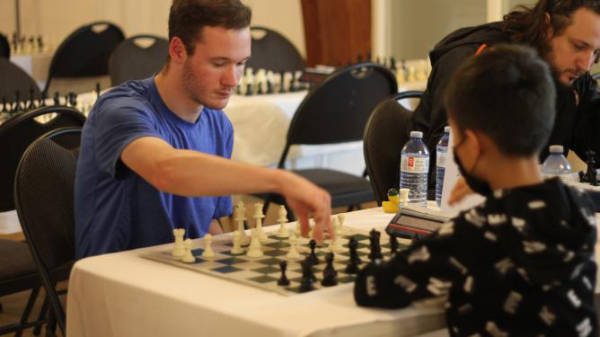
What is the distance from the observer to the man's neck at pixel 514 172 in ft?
5.25

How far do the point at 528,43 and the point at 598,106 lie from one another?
1.30 ft

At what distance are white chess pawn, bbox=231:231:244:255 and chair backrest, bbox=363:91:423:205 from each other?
0.87 m

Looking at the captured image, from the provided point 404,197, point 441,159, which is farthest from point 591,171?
point 404,197

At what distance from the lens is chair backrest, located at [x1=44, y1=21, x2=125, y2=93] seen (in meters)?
6.61

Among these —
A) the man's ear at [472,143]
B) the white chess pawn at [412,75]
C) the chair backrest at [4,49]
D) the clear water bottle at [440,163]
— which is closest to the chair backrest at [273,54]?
the white chess pawn at [412,75]

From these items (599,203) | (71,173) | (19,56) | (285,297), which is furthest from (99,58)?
(285,297)

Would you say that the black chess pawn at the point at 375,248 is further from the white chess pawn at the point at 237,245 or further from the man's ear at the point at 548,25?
the man's ear at the point at 548,25

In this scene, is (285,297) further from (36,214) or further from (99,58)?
(99,58)

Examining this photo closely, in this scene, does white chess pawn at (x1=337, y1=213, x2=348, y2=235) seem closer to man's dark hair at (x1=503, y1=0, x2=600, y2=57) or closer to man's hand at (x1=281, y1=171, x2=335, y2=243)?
man's hand at (x1=281, y1=171, x2=335, y2=243)

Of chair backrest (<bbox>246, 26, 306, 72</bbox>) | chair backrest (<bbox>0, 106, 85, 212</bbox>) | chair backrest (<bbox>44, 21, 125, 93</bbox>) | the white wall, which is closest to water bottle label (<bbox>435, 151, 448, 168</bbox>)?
chair backrest (<bbox>0, 106, 85, 212</bbox>)

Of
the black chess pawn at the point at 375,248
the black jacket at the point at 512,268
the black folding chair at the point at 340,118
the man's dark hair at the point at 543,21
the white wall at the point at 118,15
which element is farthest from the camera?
the white wall at the point at 118,15

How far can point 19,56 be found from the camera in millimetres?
7004

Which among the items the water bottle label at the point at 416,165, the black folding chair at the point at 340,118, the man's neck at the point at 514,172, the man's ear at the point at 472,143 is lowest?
the black folding chair at the point at 340,118

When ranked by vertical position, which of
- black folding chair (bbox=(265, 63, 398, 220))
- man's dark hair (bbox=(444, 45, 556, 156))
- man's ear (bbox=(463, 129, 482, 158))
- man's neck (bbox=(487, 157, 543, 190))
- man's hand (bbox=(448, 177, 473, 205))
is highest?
man's dark hair (bbox=(444, 45, 556, 156))
